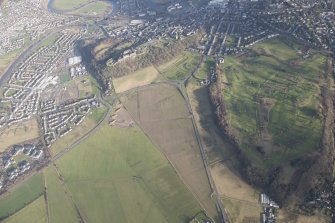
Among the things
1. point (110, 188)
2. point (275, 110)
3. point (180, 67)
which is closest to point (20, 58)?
point (180, 67)

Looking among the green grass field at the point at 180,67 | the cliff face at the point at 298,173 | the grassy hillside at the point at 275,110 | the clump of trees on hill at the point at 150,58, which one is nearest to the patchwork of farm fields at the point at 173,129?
the green grass field at the point at 180,67

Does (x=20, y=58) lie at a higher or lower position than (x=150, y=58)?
lower

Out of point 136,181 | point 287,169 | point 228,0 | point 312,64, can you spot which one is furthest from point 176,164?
point 228,0

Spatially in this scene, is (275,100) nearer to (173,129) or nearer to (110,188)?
(173,129)

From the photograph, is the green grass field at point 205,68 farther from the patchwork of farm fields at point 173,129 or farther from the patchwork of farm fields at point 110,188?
the patchwork of farm fields at point 110,188

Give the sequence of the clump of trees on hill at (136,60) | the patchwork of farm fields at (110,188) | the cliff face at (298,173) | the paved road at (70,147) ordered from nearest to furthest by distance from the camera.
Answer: the cliff face at (298,173)
the patchwork of farm fields at (110,188)
the paved road at (70,147)
the clump of trees on hill at (136,60)

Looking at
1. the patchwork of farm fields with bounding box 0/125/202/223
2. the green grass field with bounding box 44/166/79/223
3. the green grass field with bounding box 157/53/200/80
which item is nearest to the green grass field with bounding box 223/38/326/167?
the green grass field with bounding box 157/53/200/80

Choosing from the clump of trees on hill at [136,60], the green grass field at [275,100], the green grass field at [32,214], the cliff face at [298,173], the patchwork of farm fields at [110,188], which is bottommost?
the green grass field at [32,214]
